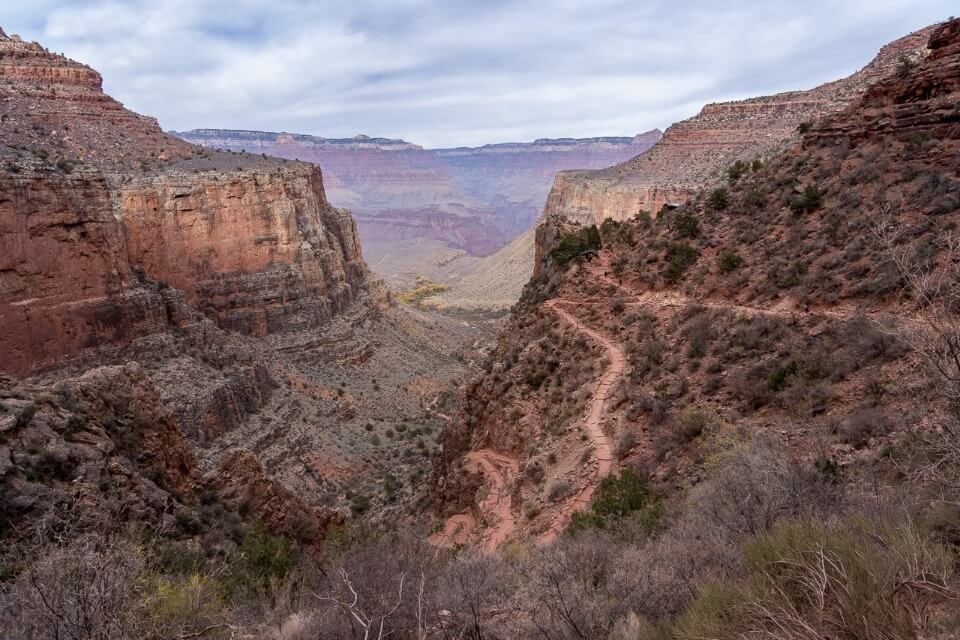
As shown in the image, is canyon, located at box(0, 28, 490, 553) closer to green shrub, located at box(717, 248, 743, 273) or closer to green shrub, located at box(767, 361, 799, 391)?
green shrub, located at box(767, 361, 799, 391)

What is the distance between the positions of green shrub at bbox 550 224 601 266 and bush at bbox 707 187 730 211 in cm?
517

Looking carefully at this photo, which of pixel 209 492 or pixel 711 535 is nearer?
pixel 711 535

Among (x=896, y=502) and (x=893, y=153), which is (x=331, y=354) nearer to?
(x=893, y=153)

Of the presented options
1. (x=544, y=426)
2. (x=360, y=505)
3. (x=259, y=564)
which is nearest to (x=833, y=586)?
(x=259, y=564)

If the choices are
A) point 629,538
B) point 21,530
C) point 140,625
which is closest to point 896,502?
point 629,538

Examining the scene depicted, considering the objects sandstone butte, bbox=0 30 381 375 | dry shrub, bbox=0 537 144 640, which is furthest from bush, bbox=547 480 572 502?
sandstone butte, bbox=0 30 381 375

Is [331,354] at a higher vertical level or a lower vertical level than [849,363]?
lower

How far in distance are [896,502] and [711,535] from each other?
207 centimetres

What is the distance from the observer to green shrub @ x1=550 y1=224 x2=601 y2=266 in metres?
27.9

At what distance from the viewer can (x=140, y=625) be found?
6789 mm

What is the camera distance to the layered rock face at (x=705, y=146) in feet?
196

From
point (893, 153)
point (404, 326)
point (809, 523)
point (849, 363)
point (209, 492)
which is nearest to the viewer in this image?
point (809, 523)

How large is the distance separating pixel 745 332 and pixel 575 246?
514 inches

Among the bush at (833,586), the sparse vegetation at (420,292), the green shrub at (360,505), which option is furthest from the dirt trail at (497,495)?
the sparse vegetation at (420,292)
